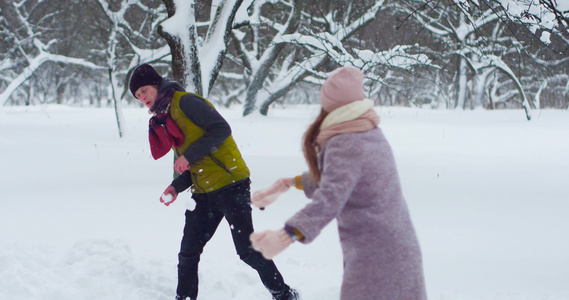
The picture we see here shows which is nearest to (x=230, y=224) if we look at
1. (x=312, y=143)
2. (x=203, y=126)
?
(x=203, y=126)

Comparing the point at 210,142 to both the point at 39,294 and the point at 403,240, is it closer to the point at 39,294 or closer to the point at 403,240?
the point at 403,240

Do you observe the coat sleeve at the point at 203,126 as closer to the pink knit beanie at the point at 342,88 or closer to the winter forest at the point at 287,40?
the pink knit beanie at the point at 342,88

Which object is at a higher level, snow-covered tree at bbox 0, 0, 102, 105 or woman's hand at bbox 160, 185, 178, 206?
snow-covered tree at bbox 0, 0, 102, 105

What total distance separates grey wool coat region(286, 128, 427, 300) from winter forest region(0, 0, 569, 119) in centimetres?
334

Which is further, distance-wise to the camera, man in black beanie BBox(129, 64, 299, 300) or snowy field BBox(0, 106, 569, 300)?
snowy field BBox(0, 106, 569, 300)

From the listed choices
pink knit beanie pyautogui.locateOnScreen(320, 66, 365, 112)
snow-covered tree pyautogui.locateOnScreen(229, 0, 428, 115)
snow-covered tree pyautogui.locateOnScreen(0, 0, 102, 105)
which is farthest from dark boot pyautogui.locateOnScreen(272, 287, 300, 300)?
snow-covered tree pyautogui.locateOnScreen(0, 0, 102, 105)

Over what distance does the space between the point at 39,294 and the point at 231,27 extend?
4764 millimetres

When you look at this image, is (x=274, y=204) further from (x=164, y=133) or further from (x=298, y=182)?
(x=298, y=182)

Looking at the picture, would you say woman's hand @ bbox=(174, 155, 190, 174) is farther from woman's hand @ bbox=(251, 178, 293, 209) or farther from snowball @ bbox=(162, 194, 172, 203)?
woman's hand @ bbox=(251, 178, 293, 209)

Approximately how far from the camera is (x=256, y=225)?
559cm

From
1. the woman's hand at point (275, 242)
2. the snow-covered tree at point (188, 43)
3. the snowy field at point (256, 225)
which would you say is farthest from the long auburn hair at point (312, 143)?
the snow-covered tree at point (188, 43)

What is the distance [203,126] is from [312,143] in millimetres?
1182

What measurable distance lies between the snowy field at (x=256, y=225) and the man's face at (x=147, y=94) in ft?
4.95

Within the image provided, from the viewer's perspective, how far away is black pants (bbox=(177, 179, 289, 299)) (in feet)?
10.6
